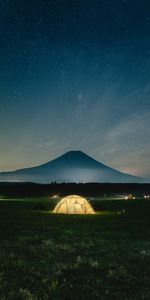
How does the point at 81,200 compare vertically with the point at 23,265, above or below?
Result: above

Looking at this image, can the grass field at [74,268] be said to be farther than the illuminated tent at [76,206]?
No

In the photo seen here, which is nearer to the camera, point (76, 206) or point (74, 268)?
point (74, 268)

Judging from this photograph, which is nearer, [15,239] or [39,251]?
[39,251]

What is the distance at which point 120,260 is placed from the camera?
11133mm

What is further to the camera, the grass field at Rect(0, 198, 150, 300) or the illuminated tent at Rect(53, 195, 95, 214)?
the illuminated tent at Rect(53, 195, 95, 214)

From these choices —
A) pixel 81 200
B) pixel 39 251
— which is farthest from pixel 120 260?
pixel 81 200

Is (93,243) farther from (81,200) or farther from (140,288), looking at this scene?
(81,200)

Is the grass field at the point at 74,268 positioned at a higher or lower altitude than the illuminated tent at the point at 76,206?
lower

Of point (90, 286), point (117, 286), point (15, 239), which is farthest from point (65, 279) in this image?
point (15, 239)

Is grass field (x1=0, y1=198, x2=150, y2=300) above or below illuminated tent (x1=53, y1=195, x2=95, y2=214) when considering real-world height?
below

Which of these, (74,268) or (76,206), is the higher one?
(76,206)

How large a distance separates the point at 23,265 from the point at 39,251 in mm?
2380

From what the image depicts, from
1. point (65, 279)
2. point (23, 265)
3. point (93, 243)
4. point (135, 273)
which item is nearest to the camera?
point (65, 279)

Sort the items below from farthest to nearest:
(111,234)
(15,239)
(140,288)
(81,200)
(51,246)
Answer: (81,200), (111,234), (15,239), (51,246), (140,288)
